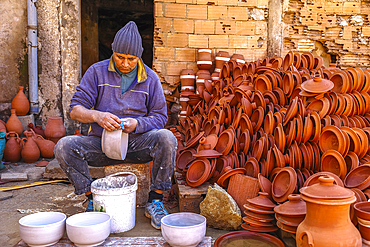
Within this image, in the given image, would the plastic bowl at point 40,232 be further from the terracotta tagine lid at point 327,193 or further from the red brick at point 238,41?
the red brick at point 238,41

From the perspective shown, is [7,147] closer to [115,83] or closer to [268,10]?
[115,83]

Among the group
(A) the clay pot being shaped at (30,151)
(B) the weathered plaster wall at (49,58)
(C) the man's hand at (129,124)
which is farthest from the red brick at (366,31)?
(A) the clay pot being shaped at (30,151)

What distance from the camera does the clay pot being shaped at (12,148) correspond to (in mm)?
4414

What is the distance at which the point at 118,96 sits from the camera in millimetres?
2629

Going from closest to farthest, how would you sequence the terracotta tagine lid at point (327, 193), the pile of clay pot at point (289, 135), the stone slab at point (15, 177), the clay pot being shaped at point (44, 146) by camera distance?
the terracotta tagine lid at point (327, 193) < the pile of clay pot at point (289, 135) < the stone slab at point (15, 177) < the clay pot being shaped at point (44, 146)

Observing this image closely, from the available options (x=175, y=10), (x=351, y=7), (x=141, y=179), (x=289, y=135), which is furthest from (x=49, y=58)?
(x=351, y=7)

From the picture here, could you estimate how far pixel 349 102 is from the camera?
2.62m

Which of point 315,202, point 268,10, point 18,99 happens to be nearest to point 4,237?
point 315,202

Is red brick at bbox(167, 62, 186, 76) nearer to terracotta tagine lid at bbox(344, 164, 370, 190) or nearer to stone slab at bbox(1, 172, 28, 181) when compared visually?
stone slab at bbox(1, 172, 28, 181)

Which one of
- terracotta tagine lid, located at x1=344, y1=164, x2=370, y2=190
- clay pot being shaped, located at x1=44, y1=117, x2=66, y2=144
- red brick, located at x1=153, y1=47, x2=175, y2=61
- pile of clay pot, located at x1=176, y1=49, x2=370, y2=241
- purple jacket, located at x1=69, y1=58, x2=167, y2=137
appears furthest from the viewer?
red brick, located at x1=153, y1=47, x2=175, y2=61

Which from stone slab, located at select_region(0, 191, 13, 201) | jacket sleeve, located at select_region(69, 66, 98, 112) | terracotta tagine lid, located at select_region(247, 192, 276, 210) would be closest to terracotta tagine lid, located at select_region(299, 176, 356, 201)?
terracotta tagine lid, located at select_region(247, 192, 276, 210)

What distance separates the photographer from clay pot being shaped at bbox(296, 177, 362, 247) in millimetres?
1567

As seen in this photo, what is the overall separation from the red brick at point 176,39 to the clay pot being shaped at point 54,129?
2.28 m

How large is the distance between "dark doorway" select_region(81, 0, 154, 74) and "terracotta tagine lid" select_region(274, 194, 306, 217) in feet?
22.8
